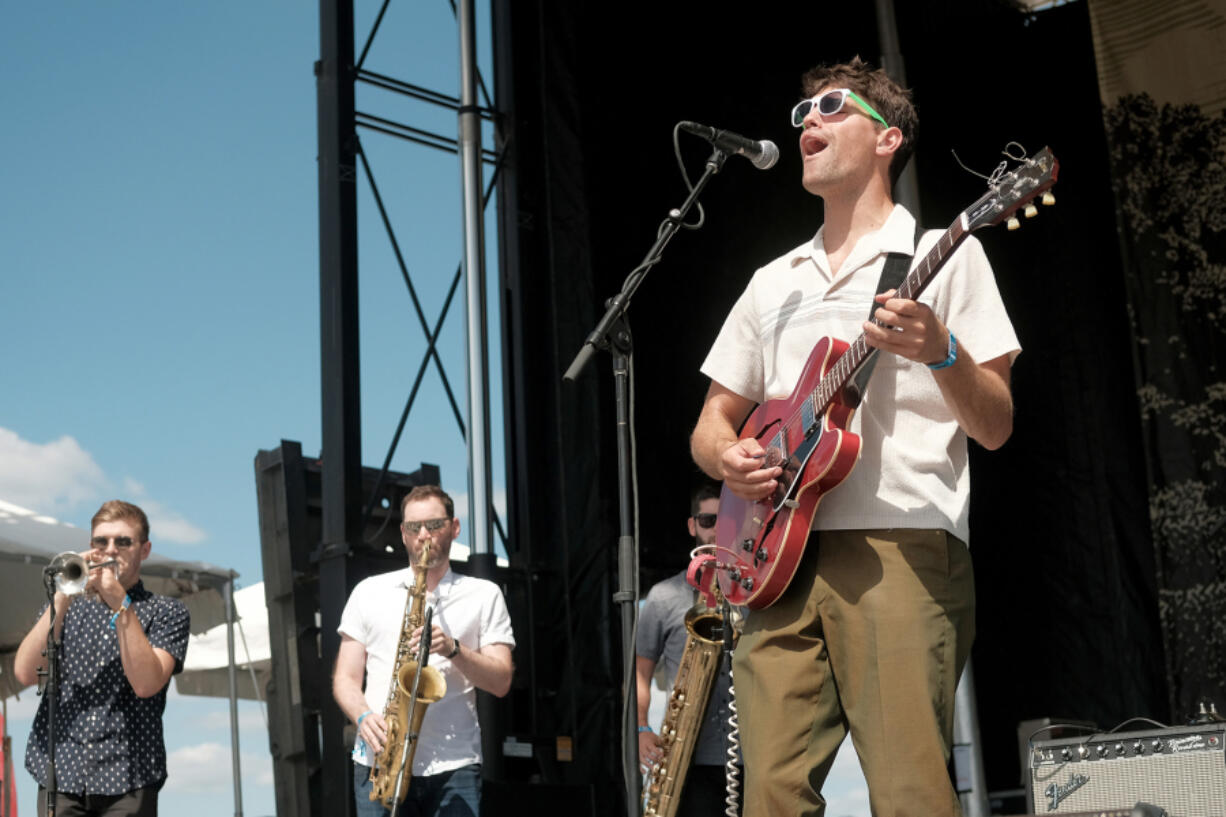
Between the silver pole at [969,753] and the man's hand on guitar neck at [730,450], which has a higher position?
the man's hand on guitar neck at [730,450]

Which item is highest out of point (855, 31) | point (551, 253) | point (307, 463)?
point (855, 31)

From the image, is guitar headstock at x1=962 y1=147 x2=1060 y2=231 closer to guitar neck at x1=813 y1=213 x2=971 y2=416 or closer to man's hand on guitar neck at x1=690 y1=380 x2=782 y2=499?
guitar neck at x1=813 y1=213 x2=971 y2=416

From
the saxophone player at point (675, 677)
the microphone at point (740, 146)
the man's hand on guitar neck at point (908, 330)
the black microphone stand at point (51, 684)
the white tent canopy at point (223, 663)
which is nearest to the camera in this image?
the man's hand on guitar neck at point (908, 330)

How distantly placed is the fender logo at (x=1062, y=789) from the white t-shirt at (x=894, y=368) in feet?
3.87

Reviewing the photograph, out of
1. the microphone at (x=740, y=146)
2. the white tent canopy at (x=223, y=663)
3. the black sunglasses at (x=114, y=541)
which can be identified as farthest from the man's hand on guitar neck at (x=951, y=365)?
the white tent canopy at (x=223, y=663)

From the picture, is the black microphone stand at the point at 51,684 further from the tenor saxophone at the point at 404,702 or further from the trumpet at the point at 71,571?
the tenor saxophone at the point at 404,702

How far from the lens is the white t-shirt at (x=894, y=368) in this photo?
2.31 meters

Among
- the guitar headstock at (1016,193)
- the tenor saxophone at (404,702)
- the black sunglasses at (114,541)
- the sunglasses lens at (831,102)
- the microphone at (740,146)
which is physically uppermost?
the microphone at (740,146)

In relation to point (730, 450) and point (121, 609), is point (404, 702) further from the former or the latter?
point (730, 450)

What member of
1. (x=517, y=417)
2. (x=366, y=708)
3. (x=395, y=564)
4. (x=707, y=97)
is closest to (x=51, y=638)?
(x=366, y=708)

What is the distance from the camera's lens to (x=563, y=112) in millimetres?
6688

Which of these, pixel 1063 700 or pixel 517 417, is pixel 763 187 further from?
pixel 1063 700

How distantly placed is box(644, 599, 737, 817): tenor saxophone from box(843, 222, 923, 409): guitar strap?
2638 mm

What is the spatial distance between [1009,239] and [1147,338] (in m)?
1.23
